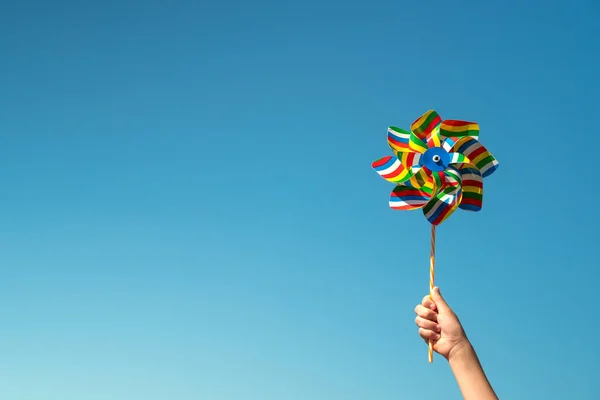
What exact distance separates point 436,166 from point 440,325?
233cm

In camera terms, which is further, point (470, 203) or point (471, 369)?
point (470, 203)

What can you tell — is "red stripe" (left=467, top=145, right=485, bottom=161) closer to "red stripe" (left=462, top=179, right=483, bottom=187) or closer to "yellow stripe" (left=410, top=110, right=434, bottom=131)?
"red stripe" (left=462, top=179, right=483, bottom=187)

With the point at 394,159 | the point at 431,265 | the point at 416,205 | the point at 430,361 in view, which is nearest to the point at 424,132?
the point at 394,159

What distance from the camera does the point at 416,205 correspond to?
5.50 m

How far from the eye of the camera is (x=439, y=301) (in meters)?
3.76

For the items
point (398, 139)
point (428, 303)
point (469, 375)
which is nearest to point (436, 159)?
point (398, 139)

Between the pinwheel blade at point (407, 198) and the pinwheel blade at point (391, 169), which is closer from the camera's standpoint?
the pinwheel blade at point (407, 198)

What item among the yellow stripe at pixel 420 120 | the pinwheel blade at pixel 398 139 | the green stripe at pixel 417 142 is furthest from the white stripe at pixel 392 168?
the yellow stripe at pixel 420 120

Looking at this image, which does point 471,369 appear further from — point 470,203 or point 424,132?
point 424,132

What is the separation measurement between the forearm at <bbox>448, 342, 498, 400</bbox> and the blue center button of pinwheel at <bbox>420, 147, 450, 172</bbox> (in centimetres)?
254

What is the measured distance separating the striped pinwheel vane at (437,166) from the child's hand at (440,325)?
171cm

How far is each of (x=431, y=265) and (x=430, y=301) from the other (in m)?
1.06

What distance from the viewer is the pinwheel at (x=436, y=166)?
552 centimetres

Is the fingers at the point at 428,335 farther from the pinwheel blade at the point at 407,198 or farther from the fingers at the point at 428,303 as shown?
the pinwheel blade at the point at 407,198
